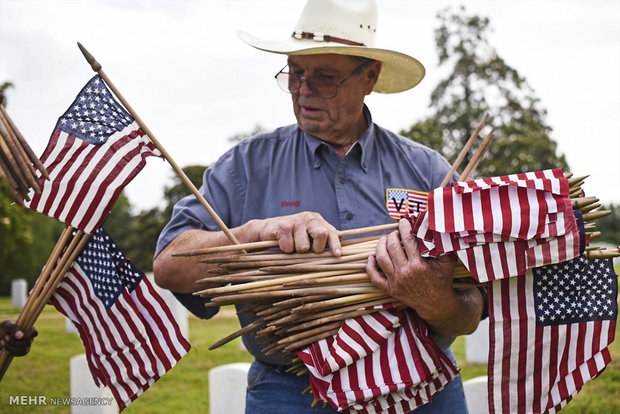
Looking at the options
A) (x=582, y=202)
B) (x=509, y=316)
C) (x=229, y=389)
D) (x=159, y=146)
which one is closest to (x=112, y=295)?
(x=159, y=146)

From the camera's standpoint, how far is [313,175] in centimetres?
274

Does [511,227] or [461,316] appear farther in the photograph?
[461,316]

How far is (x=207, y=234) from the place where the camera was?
2482mm

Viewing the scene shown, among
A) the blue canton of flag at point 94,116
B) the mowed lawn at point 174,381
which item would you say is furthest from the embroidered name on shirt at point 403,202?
the mowed lawn at point 174,381

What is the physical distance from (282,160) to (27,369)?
23.2 ft

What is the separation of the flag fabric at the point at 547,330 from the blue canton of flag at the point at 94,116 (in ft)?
5.04

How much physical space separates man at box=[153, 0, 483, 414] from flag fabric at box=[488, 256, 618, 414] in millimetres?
223

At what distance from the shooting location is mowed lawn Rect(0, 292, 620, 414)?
584 cm

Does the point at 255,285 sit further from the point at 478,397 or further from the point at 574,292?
the point at 478,397

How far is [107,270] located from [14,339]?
0.45m

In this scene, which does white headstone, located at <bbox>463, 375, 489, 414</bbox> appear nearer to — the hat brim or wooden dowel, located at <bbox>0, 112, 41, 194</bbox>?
the hat brim

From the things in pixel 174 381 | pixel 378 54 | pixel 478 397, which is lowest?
pixel 174 381

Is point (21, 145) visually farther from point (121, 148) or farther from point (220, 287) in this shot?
point (220, 287)

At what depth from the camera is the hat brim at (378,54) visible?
2666mm
